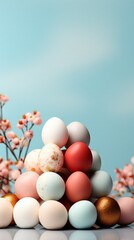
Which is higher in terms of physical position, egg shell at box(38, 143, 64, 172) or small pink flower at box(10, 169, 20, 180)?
egg shell at box(38, 143, 64, 172)

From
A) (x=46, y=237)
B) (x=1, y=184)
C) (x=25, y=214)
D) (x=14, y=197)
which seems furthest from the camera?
(x=1, y=184)

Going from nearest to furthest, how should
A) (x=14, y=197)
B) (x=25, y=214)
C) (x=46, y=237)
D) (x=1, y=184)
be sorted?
(x=46, y=237) → (x=25, y=214) → (x=14, y=197) → (x=1, y=184)

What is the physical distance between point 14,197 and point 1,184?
0.24 meters

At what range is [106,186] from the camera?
1.96 m

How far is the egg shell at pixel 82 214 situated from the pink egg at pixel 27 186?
0.48ft

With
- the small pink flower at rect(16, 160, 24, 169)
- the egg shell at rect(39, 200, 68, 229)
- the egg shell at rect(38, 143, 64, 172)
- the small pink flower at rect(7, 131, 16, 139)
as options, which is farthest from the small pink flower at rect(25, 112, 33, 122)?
the egg shell at rect(39, 200, 68, 229)

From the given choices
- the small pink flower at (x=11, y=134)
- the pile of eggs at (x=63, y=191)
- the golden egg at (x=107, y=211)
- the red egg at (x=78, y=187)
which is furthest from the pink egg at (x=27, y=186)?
the small pink flower at (x=11, y=134)

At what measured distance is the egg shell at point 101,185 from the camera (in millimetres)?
1960

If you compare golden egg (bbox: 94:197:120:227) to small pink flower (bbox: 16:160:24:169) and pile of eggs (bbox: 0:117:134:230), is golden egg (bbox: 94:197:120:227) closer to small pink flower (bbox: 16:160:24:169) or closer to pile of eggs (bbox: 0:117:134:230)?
pile of eggs (bbox: 0:117:134:230)

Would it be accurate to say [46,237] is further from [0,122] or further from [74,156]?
[0,122]

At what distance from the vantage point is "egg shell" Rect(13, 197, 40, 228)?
74.2 inches

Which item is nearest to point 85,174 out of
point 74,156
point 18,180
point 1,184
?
point 74,156

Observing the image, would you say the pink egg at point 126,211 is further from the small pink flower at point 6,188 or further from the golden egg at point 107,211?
the small pink flower at point 6,188

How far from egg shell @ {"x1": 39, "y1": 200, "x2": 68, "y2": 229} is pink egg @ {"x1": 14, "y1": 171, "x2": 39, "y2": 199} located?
0.08 m
